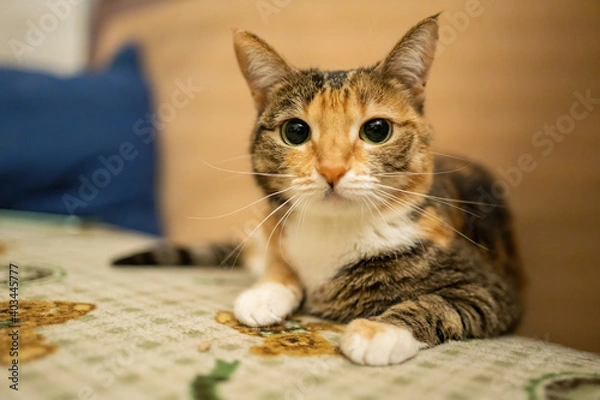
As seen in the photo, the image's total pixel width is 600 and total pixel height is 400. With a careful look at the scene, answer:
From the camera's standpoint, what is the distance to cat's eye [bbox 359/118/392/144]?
96cm

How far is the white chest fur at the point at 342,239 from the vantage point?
99cm

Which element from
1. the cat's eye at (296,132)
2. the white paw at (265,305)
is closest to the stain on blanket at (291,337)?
the white paw at (265,305)

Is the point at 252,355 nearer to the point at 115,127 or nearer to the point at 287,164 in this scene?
the point at 287,164

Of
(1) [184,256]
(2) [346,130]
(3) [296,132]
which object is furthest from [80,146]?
(2) [346,130]

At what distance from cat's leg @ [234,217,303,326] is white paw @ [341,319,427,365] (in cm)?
21

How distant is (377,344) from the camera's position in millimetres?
742

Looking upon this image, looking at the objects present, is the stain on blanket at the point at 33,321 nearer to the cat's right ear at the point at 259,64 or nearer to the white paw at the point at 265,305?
the white paw at the point at 265,305

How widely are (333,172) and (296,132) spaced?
0.60 feet

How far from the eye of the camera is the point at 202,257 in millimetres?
1487

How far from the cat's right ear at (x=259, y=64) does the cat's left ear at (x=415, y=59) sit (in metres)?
0.24

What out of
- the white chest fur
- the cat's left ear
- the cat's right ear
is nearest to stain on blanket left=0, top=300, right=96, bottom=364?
the white chest fur

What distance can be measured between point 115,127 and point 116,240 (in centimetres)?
55

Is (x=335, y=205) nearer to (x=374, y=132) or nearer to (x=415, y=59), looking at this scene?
(x=374, y=132)

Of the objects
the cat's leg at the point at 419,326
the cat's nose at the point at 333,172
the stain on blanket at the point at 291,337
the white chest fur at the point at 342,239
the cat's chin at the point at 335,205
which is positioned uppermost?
the cat's nose at the point at 333,172
